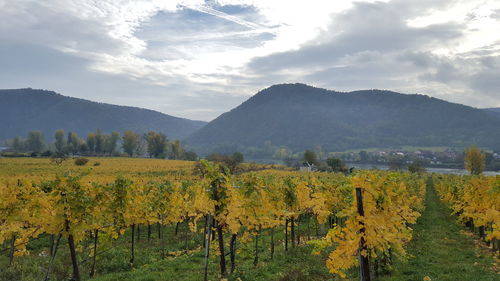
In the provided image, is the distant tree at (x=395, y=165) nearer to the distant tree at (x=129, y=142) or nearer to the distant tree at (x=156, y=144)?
the distant tree at (x=156, y=144)

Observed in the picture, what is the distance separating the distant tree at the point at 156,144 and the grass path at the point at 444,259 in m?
131

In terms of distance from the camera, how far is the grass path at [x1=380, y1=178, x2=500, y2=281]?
1404 cm

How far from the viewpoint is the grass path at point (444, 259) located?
14038 mm

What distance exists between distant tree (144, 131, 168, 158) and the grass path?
131129 millimetres

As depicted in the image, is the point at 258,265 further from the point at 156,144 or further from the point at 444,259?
the point at 156,144

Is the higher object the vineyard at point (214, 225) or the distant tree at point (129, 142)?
the distant tree at point (129, 142)

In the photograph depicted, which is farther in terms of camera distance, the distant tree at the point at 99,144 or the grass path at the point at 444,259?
the distant tree at the point at 99,144

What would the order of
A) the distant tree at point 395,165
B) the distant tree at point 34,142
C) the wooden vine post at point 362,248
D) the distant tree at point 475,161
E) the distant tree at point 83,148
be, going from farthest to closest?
the distant tree at point 34,142, the distant tree at point 395,165, the distant tree at point 83,148, the distant tree at point 475,161, the wooden vine post at point 362,248

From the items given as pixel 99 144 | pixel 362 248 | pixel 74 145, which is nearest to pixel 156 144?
pixel 99 144

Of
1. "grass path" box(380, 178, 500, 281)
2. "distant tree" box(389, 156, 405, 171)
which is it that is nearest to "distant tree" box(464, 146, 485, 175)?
"distant tree" box(389, 156, 405, 171)

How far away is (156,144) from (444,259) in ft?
457

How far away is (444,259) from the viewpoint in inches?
693

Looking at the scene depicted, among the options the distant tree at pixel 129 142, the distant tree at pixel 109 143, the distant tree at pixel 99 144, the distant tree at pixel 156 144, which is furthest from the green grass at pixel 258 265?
the distant tree at pixel 99 144

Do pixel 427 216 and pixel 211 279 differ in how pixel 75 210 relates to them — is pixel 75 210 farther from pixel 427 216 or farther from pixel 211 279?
pixel 427 216
